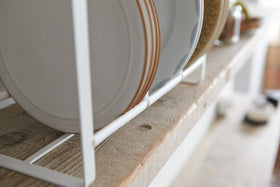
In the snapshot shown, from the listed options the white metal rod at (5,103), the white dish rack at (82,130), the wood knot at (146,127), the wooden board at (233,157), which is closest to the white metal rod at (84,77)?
the white dish rack at (82,130)

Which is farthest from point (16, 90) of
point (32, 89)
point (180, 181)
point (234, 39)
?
point (180, 181)

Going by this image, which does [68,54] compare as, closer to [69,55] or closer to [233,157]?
[69,55]

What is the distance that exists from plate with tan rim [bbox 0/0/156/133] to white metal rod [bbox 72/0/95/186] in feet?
0.19

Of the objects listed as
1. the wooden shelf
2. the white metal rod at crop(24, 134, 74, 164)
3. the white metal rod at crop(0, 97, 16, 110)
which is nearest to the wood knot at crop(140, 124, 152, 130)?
the wooden shelf

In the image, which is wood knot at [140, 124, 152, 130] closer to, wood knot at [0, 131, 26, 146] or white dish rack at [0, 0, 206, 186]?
white dish rack at [0, 0, 206, 186]

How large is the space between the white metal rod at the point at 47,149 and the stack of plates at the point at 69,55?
0.02m

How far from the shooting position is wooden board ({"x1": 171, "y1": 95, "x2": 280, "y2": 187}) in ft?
3.97

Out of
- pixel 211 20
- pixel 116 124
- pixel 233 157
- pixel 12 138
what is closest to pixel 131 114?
pixel 116 124

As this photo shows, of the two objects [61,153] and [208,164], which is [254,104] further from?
[61,153]

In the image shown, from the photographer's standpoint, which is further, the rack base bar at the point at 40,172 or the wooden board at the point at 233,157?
the wooden board at the point at 233,157

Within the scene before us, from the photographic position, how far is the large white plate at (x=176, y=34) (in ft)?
Result: 1.55

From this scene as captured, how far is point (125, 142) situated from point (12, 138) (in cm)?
16

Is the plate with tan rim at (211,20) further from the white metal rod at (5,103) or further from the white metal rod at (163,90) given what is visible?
the white metal rod at (5,103)

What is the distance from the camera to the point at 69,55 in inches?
13.0
